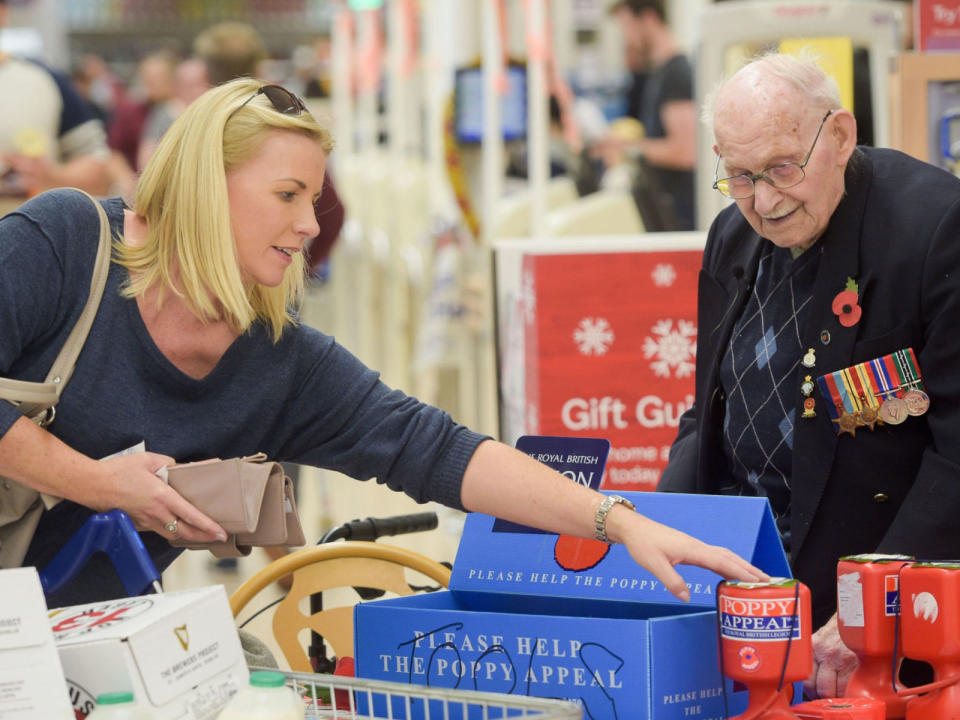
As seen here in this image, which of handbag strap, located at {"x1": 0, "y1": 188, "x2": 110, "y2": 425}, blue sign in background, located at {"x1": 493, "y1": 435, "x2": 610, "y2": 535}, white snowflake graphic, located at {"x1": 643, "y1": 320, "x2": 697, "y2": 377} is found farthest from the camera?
white snowflake graphic, located at {"x1": 643, "y1": 320, "x2": 697, "y2": 377}

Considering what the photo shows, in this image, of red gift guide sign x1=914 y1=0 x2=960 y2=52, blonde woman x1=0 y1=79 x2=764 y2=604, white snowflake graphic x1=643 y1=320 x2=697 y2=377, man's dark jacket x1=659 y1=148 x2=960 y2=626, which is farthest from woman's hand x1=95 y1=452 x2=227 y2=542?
red gift guide sign x1=914 y1=0 x2=960 y2=52

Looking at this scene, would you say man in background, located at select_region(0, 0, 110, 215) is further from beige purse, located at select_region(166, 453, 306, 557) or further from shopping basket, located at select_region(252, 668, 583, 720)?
shopping basket, located at select_region(252, 668, 583, 720)

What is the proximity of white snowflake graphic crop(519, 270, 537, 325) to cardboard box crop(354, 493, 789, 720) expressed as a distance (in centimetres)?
166

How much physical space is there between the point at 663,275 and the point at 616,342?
22 cm

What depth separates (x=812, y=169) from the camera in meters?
2.43

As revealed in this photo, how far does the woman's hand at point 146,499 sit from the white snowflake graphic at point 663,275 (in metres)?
2.02

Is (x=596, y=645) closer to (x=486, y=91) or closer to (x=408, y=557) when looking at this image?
(x=408, y=557)

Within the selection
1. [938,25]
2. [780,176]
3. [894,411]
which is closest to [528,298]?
[938,25]

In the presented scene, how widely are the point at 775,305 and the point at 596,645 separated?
36.2 inches

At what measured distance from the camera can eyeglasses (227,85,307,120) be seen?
2236 millimetres

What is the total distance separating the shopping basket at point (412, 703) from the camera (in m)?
1.65

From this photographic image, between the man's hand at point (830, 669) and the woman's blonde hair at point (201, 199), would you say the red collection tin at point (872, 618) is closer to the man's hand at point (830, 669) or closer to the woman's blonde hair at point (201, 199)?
the man's hand at point (830, 669)

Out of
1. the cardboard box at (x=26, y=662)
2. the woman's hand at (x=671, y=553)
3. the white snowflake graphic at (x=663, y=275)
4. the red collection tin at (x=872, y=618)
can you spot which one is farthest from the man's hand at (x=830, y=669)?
the white snowflake graphic at (x=663, y=275)

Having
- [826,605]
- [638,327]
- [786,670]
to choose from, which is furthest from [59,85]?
[786,670]
